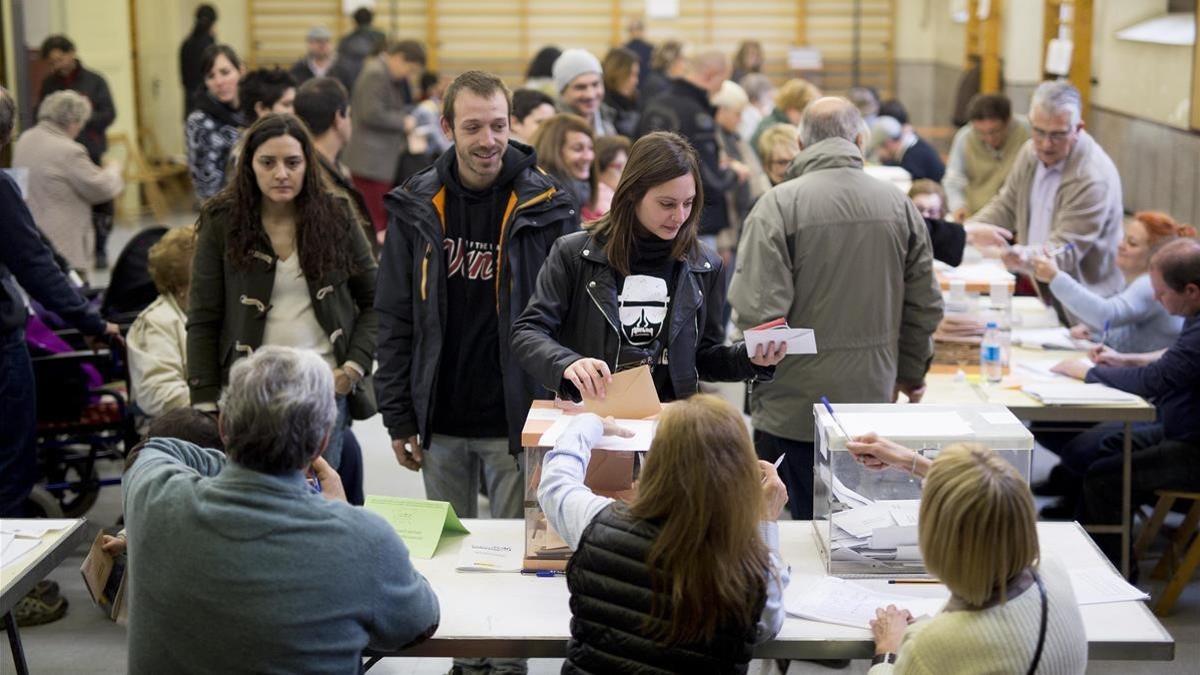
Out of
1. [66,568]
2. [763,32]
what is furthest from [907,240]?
[763,32]

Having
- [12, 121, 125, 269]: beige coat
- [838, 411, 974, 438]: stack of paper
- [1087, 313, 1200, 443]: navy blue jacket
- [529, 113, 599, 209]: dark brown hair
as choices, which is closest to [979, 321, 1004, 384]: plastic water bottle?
[1087, 313, 1200, 443]: navy blue jacket

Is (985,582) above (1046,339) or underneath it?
above

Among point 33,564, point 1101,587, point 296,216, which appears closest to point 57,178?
point 296,216

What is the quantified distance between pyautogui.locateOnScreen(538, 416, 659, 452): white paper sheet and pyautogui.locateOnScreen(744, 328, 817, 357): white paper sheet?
384 millimetres

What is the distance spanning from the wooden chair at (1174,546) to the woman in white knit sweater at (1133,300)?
0.58 m

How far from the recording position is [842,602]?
9.37 ft

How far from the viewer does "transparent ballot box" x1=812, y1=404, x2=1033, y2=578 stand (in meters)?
2.96

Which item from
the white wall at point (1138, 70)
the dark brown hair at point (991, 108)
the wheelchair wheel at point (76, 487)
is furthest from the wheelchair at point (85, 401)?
the white wall at point (1138, 70)

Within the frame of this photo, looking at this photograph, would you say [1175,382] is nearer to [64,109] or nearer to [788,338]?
[788,338]

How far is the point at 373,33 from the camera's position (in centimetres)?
1205

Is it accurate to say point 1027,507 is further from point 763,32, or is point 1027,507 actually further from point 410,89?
point 763,32

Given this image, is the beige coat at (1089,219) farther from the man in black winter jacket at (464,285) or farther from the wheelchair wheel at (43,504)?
the wheelchair wheel at (43,504)

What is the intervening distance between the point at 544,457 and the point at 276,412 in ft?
2.28

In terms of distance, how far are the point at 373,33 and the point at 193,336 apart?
8.50 metres
